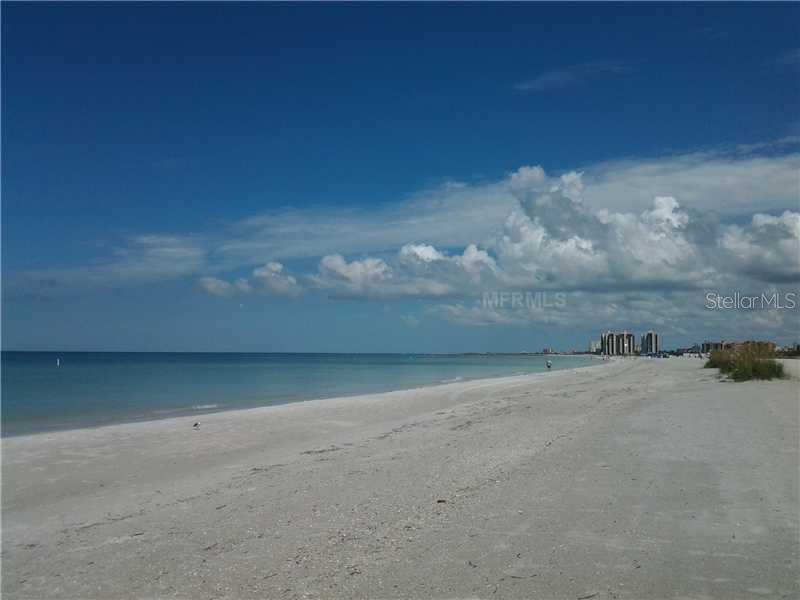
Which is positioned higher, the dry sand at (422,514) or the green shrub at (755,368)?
the green shrub at (755,368)

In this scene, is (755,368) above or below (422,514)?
above

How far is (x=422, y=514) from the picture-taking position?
737 centimetres

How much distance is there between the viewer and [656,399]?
21.5m

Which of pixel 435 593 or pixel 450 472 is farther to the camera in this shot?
pixel 450 472

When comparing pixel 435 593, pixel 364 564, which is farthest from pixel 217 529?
pixel 435 593

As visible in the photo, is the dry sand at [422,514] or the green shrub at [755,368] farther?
the green shrub at [755,368]

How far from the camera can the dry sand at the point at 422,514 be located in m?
5.52

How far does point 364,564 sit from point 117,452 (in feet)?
33.0

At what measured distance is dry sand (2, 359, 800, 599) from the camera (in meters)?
5.52

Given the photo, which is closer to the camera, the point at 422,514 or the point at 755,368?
the point at 422,514

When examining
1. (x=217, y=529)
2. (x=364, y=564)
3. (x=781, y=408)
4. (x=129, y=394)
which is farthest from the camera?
(x=129, y=394)

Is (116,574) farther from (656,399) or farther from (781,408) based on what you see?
(656,399)

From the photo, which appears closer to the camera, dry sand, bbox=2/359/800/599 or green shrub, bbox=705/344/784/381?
dry sand, bbox=2/359/800/599

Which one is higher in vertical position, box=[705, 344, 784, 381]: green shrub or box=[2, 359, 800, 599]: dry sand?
box=[705, 344, 784, 381]: green shrub
